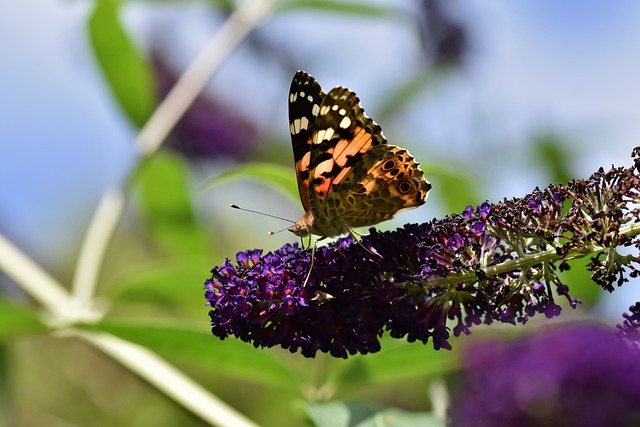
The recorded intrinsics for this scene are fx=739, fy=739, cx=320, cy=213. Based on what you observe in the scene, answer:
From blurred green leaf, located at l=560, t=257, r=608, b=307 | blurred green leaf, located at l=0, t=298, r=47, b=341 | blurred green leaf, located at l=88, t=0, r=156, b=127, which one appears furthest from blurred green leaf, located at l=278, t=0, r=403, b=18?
blurred green leaf, located at l=0, t=298, r=47, b=341

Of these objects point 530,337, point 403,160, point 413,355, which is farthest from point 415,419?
point 403,160

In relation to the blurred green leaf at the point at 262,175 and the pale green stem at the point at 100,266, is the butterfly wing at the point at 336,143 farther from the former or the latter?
the pale green stem at the point at 100,266

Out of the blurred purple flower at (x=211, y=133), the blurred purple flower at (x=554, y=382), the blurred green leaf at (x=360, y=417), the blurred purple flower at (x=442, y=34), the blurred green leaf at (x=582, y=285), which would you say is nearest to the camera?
the blurred purple flower at (x=554, y=382)

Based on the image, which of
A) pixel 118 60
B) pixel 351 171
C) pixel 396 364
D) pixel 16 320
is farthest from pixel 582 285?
pixel 118 60

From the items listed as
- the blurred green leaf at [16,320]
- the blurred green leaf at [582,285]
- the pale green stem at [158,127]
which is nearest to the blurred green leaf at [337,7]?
the pale green stem at [158,127]

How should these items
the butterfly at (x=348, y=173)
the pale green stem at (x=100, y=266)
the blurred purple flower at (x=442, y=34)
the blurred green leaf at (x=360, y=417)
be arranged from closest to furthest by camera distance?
the blurred green leaf at (x=360, y=417) → the butterfly at (x=348, y=173) → the pale green stem at (x=100, y=266) → the blurred purple flower at (x=442, y=34)

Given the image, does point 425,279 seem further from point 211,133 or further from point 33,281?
point 211,133
